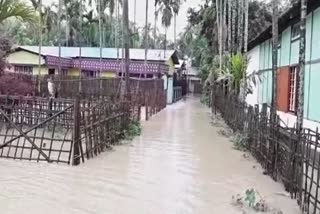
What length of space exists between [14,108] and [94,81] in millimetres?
13146

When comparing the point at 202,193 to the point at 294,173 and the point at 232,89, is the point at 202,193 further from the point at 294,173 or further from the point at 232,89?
the point at 232,89

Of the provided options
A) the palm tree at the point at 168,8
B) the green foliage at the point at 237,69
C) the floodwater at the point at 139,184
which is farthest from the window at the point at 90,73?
the floodwater at the point at 139,184

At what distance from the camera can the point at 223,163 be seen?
34.9 ft

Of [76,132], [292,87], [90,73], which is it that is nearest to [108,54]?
[90,73]

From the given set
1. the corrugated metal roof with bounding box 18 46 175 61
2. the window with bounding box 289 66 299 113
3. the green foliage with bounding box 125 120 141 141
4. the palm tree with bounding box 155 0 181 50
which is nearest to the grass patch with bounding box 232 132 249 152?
the window with bounding box 289 66 299 113

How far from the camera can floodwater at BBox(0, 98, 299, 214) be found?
266 inches

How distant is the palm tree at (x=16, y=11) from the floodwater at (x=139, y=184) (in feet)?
9.82

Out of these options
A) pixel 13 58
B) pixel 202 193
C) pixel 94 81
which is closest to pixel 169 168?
pixel 202 193

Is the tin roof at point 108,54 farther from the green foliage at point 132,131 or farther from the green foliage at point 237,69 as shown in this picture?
the green foliage at point 132,131

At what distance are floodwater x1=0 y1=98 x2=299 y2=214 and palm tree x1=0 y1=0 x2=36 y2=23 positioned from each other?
2.99m

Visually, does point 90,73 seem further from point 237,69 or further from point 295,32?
point 295,32

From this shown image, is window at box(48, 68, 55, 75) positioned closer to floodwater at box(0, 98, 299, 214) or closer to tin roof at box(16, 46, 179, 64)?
tin roof at box(16, 46, 179, 64)

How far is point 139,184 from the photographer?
27.0 feet

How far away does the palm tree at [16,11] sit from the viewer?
10.1 meters
